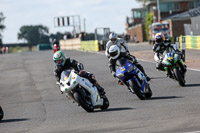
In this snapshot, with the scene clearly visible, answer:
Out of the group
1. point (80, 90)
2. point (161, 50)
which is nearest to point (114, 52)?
point (80, 90)

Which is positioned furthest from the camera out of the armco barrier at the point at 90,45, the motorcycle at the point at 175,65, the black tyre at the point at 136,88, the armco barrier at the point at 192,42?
the armco barrier at the point at 90,45

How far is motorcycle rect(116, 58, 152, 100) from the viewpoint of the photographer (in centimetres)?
1348

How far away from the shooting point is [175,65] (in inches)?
633

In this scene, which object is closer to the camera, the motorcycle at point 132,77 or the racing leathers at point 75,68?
the racing leathers at point 75,68

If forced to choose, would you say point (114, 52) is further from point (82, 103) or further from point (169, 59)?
point (169, 59)

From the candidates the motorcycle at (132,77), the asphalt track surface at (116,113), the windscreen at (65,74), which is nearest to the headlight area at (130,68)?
the motorcycle at (132,77)

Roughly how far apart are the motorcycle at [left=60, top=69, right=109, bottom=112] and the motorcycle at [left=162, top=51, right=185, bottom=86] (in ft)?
12.8

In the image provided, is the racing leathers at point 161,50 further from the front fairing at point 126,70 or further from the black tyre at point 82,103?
the black tyre at point 82,103

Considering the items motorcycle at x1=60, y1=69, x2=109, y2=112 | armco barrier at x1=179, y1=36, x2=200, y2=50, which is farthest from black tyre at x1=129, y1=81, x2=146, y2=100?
armco barrier at x1=179, y1=36, x2=200, y2=50

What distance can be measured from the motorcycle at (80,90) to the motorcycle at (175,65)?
12.8ft

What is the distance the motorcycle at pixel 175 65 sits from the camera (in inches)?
622

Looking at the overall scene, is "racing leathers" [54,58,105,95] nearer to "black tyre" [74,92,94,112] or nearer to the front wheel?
"black tyre" [74,92,94,112]

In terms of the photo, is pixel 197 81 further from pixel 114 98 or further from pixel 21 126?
pixel 21 126

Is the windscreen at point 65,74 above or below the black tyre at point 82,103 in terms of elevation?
above
